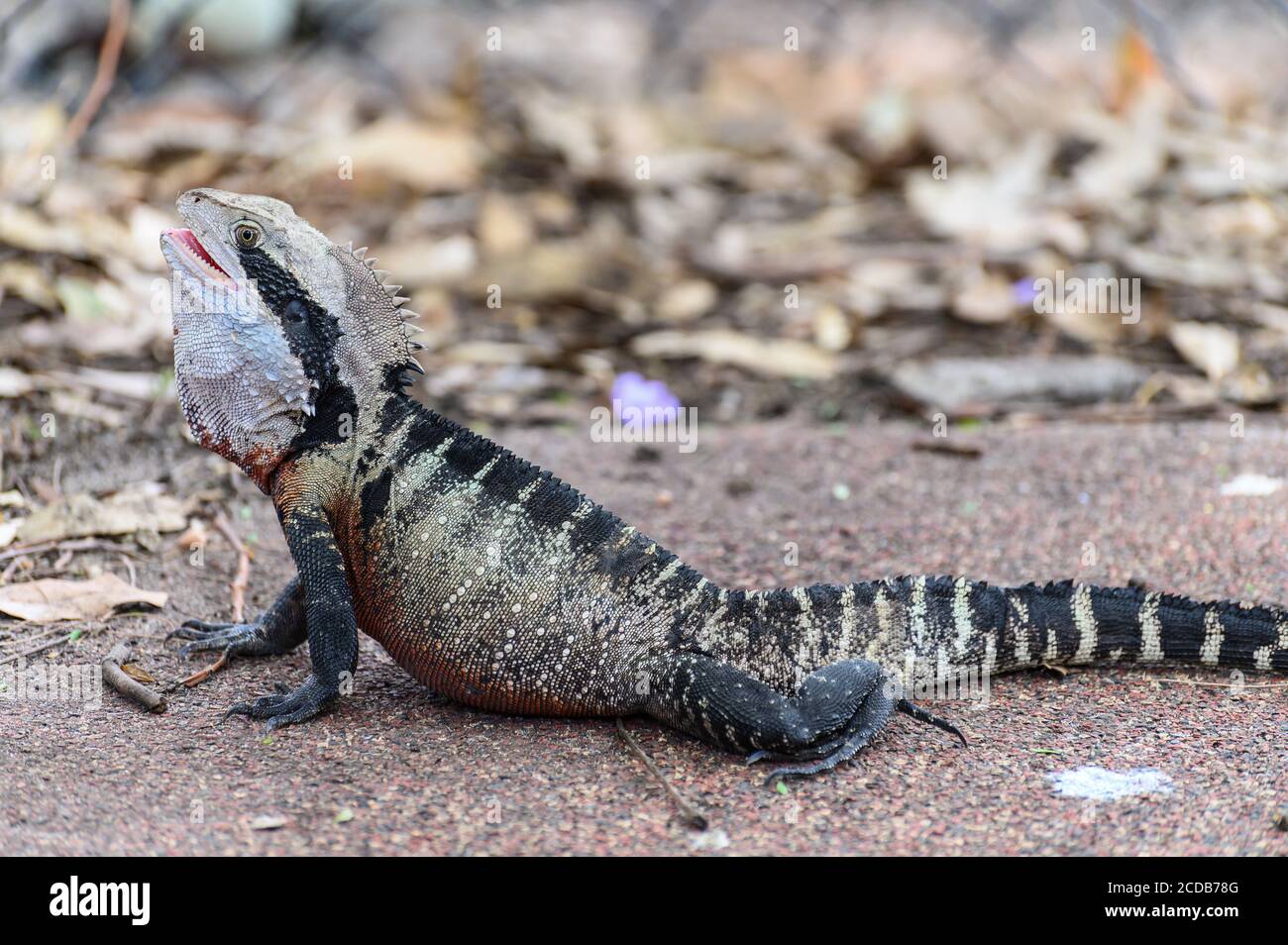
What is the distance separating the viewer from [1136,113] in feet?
35.8

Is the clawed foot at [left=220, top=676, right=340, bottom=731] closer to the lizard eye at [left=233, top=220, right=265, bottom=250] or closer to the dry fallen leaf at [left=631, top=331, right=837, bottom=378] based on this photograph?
the lizard eye at [left=233, top=220, right=265, bottom=250]

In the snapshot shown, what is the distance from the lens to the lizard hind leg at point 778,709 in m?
4.14

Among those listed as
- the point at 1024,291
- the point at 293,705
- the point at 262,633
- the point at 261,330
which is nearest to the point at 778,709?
the point at 293,705

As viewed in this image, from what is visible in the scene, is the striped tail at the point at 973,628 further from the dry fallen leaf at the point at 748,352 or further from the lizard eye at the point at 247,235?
the dry fallen leaf at the point at 748,352

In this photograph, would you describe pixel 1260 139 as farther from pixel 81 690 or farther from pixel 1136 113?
pixel 81 690

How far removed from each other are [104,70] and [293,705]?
7.66 meters

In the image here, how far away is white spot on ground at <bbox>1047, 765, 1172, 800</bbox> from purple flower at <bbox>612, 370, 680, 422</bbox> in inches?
166

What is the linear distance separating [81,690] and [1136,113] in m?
9.57

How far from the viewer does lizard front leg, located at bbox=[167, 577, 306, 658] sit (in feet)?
16.2

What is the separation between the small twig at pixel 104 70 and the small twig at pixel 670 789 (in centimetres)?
716

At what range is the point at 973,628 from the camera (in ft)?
15.1

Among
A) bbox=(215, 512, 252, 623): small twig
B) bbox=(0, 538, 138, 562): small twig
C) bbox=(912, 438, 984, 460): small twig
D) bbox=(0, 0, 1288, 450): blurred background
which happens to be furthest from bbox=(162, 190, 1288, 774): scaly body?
bbox=(0, 0, 1288, 450): blurred background
